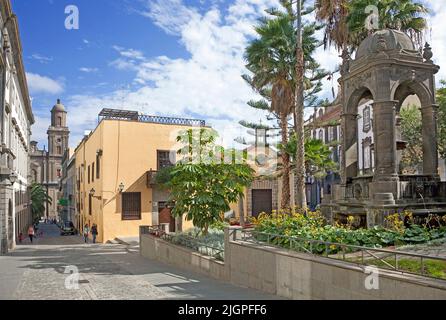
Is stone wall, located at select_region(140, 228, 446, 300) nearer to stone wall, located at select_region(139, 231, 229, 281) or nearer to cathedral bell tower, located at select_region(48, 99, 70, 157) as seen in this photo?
stone wall, located at select_region(139, 231, 229, 281)

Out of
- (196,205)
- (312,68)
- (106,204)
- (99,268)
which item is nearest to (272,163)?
(312,68)

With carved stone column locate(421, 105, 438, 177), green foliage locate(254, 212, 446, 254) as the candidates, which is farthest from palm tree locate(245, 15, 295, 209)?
green foliage locate(254, 212, 446, 254)

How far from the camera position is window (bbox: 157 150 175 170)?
93.7 ft

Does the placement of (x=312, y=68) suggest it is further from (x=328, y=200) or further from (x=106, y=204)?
(x=106, y=204)

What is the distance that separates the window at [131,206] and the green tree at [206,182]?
12.5m

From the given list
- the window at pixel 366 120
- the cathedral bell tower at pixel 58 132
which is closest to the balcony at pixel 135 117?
the window at pixel 366 120

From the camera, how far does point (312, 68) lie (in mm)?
23000

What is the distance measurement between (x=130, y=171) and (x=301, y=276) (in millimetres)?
21143

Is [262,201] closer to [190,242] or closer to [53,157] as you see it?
[190,242]

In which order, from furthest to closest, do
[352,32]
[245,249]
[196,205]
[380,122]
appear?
[352,32], [196,205], [380,122], [245,249]

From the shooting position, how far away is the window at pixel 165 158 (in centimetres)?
2855

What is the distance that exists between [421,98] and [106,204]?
805 inches

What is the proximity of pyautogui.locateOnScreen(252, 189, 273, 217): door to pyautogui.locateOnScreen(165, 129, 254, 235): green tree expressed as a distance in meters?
15.0
